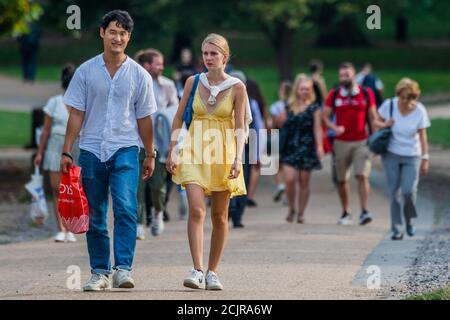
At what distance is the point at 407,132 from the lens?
14.1 metres

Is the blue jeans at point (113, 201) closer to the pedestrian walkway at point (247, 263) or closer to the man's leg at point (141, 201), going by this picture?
the pedestrian walkway at point (247, 263)

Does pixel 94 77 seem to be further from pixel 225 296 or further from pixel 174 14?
pixel 174 14

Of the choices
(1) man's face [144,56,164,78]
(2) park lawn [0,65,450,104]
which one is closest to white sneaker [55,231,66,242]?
(1) man's face [144,56,164,78]

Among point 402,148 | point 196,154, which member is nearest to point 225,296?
point 196,154

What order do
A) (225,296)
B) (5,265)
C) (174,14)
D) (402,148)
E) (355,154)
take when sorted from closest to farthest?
(225,296) → (5,265) → (402,148) → (355,154) → (174,14)

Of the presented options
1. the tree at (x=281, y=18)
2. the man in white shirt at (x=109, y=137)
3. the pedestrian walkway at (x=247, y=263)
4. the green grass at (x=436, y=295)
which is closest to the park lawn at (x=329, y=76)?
the tree at (x=281, y=18)

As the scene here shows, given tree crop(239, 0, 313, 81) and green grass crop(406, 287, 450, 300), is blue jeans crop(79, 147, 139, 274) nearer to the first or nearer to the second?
green grass crop(406, 287, 450, 300)

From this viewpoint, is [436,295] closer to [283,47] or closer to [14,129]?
[14,129]

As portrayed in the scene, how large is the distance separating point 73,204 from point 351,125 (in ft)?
22.6

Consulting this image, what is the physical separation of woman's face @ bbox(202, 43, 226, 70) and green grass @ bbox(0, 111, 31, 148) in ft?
58.5

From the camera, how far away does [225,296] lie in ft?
30.4

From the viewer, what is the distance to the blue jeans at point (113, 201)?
9.57m

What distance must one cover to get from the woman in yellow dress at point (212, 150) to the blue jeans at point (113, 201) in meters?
0.31

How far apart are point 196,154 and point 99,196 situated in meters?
0.73
